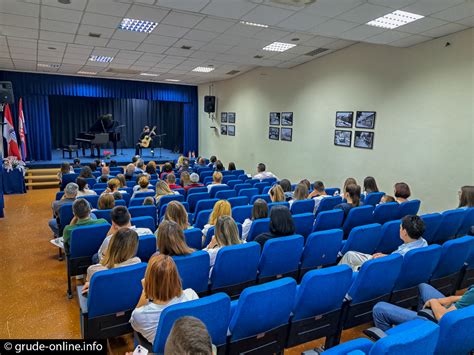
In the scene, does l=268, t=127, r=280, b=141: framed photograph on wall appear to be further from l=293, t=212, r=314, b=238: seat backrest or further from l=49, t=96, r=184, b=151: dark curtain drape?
l=49, t=96, r=184, b=151: dark curtain drape

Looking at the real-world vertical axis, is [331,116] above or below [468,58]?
below

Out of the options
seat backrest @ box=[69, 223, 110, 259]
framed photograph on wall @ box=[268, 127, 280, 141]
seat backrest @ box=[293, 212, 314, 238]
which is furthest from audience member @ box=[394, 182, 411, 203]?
framed photograph on wall @ box=[268, 127, 280, 141]

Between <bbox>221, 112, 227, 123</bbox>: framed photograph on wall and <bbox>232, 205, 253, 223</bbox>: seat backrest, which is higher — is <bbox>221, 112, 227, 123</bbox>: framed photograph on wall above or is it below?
above

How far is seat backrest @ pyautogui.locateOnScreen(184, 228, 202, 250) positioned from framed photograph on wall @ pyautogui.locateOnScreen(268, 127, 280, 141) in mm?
7799

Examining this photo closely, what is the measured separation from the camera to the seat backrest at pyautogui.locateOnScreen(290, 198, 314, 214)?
4.92 meters

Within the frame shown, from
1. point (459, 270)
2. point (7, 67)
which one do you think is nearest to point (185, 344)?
point (459, 270)

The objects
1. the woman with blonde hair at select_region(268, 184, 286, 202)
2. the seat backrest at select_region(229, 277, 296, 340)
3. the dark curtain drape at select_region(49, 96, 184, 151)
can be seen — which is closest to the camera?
the seat backrest at select_region(229, 277, 296, 340)

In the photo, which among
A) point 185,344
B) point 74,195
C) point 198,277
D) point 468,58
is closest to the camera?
point 185,344

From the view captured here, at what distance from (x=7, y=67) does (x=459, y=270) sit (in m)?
13.9

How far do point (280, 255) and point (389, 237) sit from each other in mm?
1586

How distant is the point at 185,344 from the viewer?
3.92 ft

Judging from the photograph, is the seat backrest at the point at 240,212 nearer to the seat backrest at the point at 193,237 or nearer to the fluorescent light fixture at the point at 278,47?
the seat backrest at the point at 193,237

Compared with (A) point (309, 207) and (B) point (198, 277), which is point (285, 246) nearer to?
(B) point (198, 277)

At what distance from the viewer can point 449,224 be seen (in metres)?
4.08
